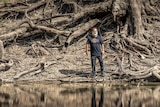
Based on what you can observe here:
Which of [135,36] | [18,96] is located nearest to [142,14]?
[135,36]

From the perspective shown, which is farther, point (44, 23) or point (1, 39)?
point (44, 23)

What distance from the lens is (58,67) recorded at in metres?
13.7

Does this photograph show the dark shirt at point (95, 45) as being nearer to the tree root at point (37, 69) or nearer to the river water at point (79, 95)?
the river water at point (79, 95)

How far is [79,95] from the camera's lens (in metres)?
9.82

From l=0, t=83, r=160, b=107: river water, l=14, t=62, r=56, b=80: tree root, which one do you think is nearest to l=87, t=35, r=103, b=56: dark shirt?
l=0, t=83, r=160, b=107: river water

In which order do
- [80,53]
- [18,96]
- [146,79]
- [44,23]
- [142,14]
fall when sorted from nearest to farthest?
[18,96] < [146,79] < [80,53] < [142,14] < [44,23]

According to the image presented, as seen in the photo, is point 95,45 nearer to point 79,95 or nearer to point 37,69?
point 37,69

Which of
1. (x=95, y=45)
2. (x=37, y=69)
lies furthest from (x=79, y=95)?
(x=37, y=69)

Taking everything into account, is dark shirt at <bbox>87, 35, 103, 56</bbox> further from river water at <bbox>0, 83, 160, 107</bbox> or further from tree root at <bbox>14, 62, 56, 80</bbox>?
tree root at <bbox>14, 62, 56, 80</bbox>

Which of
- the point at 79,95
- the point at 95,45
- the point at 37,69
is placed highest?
the point at 95,45

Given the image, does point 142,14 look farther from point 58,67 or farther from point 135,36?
point 58,67

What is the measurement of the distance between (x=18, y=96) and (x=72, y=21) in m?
6.91

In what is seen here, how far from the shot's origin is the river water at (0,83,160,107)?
28.1 feet

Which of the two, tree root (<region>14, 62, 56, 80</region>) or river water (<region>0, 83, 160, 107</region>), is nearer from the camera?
river water (<region>0, 83, 160, 107</region>)
